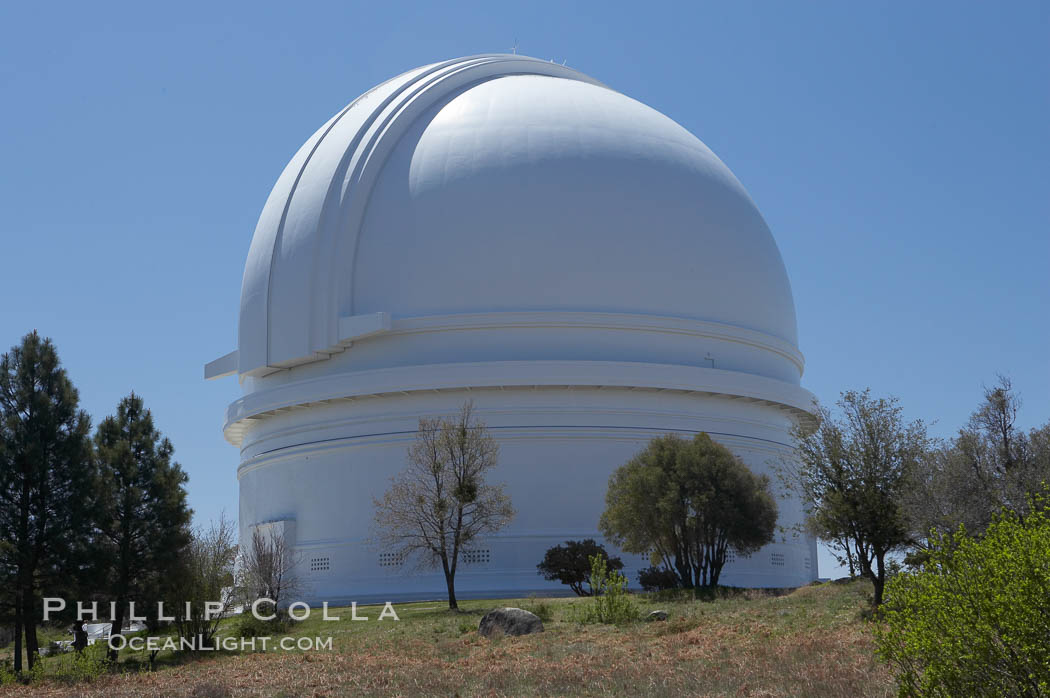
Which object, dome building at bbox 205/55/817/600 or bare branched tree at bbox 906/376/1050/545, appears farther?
dome building at bbox 205/55/817/600

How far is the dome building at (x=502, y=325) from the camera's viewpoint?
3578 centimetres

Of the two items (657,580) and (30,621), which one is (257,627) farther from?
(657,580)

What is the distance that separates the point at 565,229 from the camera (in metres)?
36.7

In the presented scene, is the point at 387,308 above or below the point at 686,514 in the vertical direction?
above

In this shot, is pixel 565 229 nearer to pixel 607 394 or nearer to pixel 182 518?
pixel 607 394

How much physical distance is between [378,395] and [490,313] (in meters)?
4.62

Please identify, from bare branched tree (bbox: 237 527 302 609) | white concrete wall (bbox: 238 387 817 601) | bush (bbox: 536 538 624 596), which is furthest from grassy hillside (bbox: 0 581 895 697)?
white concrete wall (bbox: 238 387 817 601)

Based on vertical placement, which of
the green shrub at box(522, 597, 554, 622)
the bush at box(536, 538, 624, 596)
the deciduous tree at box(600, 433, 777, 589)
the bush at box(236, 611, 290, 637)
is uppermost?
the deciduous tree at box(600, 433, 777, 589)

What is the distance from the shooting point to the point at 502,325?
36.1 metres

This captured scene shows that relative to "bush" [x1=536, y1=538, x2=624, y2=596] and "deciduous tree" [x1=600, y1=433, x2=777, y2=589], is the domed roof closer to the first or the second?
"bush" [x1=536, y1=538, x2=624, y2=596]

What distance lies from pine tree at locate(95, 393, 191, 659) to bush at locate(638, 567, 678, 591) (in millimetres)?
13712

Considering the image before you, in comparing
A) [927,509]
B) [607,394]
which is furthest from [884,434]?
[607,394]

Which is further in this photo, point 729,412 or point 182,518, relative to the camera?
point 729,412

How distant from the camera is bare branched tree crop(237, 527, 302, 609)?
30.7 metres
